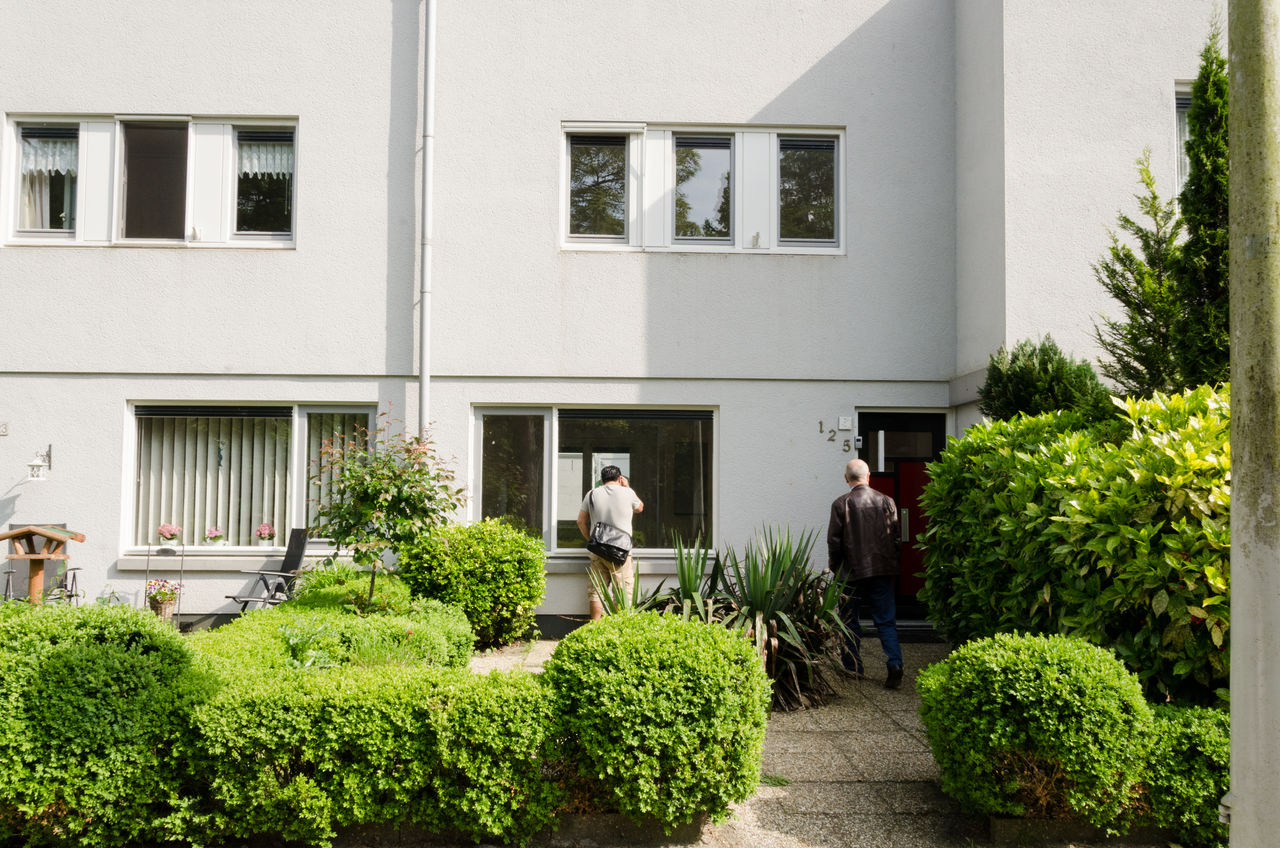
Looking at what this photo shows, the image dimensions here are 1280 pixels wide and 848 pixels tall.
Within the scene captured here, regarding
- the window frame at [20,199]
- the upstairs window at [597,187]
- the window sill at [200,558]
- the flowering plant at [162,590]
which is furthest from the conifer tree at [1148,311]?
the window frame at [20,199]

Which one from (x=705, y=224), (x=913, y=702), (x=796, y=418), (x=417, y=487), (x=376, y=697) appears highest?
(x=705, y=224)

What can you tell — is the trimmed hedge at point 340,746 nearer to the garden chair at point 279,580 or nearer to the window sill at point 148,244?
the garden chair at point 279,580

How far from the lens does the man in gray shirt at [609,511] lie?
349 inches

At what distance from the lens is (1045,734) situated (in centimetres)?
409

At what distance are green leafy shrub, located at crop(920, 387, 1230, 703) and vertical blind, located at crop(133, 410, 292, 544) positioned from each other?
24.1 feet

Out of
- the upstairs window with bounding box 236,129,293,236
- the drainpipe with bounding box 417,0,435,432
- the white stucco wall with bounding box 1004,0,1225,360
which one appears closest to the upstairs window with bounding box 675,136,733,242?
the drainpipe with bounding box 417,0,435,432

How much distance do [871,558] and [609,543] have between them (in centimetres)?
267

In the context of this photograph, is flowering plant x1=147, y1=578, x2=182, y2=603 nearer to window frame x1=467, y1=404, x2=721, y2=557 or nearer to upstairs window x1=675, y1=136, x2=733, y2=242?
window frame x1=467, y1=404, x2=721, y2=557

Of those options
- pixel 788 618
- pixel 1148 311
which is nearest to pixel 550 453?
pixel 788 618

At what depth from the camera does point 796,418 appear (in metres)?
9.70

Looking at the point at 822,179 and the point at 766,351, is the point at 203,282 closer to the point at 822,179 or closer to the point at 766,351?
the point at 766,351

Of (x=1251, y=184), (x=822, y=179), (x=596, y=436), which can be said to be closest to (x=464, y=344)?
(x=596, y=436)

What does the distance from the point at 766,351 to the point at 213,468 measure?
6297 mm

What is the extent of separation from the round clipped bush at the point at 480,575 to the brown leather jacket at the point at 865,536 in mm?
2962
